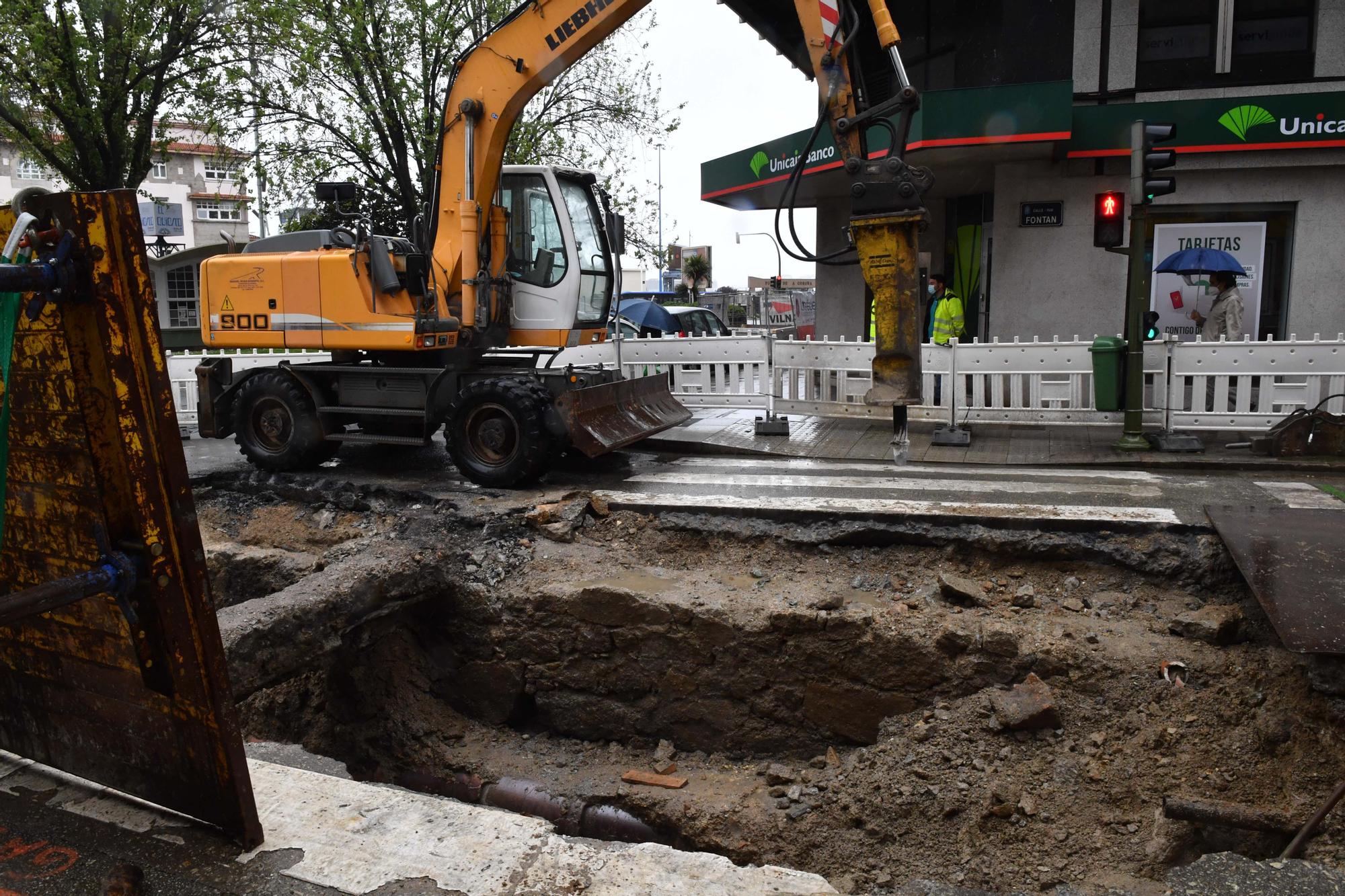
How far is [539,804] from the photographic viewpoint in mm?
5598

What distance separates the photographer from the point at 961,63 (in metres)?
15.0

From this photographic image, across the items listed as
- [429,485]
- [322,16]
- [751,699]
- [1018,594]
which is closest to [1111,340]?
[1018,594]

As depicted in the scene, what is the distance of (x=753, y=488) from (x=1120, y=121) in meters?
9.05

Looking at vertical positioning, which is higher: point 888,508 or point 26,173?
point 26,173

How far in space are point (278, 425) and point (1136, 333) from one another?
8.63 metres

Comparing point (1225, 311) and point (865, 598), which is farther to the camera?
point (1225, 311)

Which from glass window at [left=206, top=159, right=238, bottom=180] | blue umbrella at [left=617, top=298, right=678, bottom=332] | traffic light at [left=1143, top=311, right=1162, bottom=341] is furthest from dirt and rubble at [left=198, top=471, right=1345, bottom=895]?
glass window at [left=206, top=159, right=238, bottom=180]

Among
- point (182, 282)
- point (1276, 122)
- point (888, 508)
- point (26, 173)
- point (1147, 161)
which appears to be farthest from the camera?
point (26, 173)

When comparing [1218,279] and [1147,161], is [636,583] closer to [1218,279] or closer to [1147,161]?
[1147,161]

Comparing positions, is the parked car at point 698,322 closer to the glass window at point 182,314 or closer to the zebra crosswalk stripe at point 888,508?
the glass window at point 182,314

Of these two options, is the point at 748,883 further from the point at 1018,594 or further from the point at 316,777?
the point at 1018,594

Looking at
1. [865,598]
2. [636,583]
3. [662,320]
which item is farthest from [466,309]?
[662,320]

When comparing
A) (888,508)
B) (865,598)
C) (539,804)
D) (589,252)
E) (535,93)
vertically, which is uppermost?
(535,93)

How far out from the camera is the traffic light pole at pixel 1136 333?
30.9 feet
